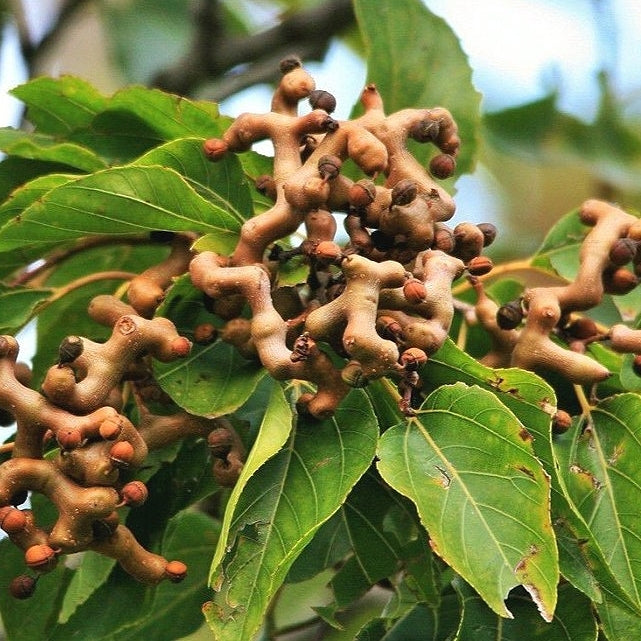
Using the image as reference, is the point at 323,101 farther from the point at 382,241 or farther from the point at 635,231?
the point at 635,231

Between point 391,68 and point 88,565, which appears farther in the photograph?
point 391,68

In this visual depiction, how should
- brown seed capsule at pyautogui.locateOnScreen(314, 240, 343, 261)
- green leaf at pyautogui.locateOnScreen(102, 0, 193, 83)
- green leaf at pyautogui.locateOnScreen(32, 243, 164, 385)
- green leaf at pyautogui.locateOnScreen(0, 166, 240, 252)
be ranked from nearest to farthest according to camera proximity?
1. brown seed capsule at pyautogui.locateOnScreen(314, 240, 343, 261)
2. green leaf at pyautogui.locateOnScreen(0, 166, 240, 252)
3. green leaf at pyautogui.locateOnScreen(32, 243, 164, 385)
4. green leaf at pyautogui.locateOnScreen(102, 0, 193, 83)

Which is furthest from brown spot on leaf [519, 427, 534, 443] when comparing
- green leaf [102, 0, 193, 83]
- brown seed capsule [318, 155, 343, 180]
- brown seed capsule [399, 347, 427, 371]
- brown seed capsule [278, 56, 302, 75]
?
green leaf [102, 0, 193, 83]

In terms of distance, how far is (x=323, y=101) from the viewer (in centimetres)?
153

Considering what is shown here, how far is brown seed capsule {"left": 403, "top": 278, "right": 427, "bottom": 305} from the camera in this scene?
1334 millimetres

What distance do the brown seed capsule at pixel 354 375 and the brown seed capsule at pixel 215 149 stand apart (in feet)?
1.33

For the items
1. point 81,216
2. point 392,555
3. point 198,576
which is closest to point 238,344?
point 81,216

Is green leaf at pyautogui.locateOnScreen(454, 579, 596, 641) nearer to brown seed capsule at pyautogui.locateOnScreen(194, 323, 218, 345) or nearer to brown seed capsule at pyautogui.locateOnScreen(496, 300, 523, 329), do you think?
brown seed capsule at pyautogui.locateOnScreen(496, 300, 523, 329)

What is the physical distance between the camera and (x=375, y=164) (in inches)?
57.3

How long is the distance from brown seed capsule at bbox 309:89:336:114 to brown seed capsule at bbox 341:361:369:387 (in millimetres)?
370

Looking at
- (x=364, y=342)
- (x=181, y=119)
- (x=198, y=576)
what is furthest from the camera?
(x=198, y=576)

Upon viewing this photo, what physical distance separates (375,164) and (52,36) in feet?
7.50

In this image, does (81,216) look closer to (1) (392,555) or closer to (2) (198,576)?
(1) (392,555)

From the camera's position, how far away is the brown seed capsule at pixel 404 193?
1.42 metres
